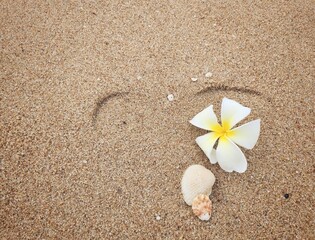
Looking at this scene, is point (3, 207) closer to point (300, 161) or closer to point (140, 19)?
point (140, 19)

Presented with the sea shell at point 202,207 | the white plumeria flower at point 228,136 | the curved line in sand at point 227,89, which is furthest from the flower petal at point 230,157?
the curved line in sand at point 227,89

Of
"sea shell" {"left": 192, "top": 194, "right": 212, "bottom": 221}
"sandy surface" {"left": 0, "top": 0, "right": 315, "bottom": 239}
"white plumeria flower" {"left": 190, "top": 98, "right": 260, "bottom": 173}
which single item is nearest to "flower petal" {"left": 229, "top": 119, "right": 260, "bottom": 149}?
"white plumeria flower" {"left": 190, "top": 98, "right": 260, "bottom": 173}

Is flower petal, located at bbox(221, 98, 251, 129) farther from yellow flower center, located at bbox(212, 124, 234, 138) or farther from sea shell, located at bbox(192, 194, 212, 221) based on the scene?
sea shell, located at bbox(192, 194, 212, 221)

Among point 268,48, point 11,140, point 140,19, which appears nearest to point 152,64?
point 140,19

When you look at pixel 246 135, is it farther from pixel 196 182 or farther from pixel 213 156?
pixel 196 182

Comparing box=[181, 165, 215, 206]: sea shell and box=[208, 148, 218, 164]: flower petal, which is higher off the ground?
box=[208, 148, 218, 164]: flower petal

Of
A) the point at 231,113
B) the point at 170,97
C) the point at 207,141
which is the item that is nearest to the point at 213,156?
the point at 207,141

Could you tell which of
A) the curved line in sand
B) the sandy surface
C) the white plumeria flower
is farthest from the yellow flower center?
the curved line in sand

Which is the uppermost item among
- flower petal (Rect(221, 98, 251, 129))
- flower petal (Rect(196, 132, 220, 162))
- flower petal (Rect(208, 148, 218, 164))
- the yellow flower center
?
flower petal (Rect(221, 98, 251, 129))

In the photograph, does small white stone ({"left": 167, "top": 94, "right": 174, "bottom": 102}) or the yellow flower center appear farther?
small white stone ({"left": 167, "top": 94, "right": 174, "bottom": 102})
